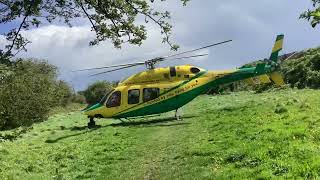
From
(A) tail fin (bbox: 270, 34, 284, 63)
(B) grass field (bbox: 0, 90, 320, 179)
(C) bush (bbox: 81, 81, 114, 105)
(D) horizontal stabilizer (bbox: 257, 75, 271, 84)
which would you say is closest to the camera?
(B) grass field (bbox: 0, 90, 320, 179)

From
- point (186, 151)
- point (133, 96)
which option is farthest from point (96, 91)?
point (186, 151)

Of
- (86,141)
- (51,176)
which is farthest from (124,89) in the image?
(51,176)

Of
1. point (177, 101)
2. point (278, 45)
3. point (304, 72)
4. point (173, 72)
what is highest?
point (278, 45)

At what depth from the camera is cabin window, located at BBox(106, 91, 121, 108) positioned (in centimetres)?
3438

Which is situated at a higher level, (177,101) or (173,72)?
(173,72)

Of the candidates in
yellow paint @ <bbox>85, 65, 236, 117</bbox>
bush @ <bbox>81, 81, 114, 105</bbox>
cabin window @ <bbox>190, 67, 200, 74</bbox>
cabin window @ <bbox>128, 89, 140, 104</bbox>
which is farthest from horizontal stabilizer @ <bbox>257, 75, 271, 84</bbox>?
bush @ <bbox>81, 81, 114, 105</bbox>

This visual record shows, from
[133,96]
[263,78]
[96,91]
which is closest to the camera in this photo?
[133,96]

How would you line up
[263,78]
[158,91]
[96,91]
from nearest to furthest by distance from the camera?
[158,91] → [263,78] → [96,91]

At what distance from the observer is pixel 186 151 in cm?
1961

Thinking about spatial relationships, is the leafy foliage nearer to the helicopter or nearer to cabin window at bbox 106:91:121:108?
the helicopter

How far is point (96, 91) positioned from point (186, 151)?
2867 inches

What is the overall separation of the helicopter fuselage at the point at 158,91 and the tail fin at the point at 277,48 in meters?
5.34

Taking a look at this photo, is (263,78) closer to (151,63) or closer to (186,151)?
(151,63)

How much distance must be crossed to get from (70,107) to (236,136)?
6142 centimetres
